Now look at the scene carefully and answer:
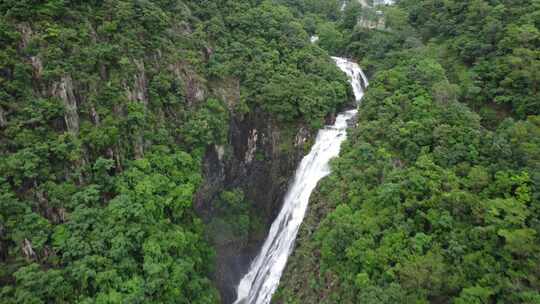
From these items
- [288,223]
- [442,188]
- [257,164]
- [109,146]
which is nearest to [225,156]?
[257,164]

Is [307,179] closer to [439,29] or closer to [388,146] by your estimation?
[388,146]

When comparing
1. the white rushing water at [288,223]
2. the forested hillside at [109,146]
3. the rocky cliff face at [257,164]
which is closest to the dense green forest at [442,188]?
the white rushing water at [288,223]

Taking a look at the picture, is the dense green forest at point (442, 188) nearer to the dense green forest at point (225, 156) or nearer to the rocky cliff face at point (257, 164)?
the dense green forest at point (225, 156)

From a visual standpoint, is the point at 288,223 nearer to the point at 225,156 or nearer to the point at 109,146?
the point at 225,156

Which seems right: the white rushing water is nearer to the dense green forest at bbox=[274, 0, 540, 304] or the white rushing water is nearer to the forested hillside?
the dense green forest at bbox=[274, 0, 540, 304]

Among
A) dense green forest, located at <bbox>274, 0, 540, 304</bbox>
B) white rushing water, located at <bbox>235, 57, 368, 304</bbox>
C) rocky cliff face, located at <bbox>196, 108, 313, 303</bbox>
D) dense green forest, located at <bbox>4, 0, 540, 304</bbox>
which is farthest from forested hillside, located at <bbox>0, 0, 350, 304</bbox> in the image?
dense green forest, located at <bbox>274, 0, 540, 304</bbox>

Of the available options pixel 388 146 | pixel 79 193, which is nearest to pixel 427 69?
pixel 388 146
